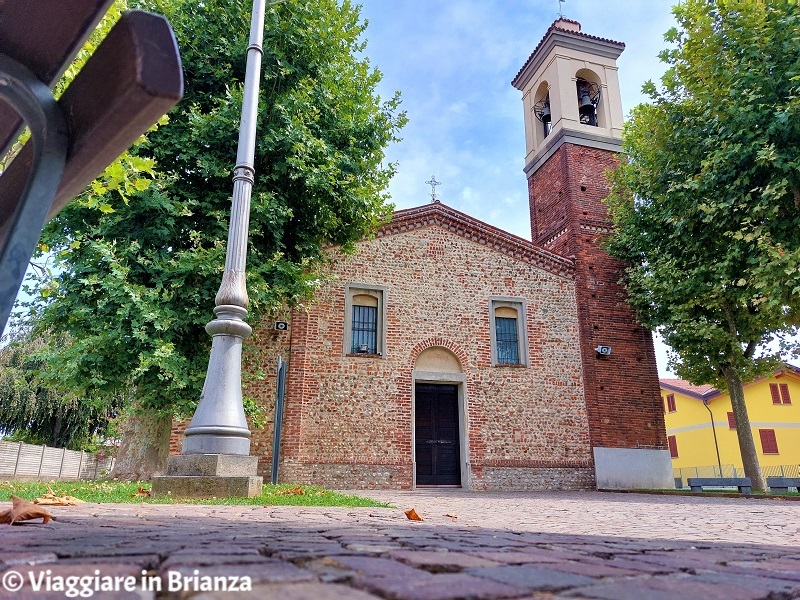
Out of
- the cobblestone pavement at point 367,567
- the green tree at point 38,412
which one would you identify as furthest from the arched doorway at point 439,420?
the green tree at point 38,412

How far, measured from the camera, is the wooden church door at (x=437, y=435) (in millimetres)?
13406

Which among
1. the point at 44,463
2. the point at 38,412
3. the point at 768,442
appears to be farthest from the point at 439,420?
the point at 768,442

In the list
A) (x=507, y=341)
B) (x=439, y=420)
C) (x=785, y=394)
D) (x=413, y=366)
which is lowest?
(x=439, y=420)

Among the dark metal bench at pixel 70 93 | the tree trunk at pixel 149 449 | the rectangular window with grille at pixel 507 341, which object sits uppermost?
the rectangular window with grille at pixel 507 341

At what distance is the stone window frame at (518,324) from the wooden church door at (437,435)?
5.27 feet

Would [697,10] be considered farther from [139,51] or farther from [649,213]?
[139,51]

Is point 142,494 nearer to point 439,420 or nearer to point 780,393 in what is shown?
point 439,420

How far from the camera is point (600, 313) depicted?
593 inches

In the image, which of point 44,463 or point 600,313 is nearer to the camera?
point 600,313

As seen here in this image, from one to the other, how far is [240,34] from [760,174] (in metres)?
10.0

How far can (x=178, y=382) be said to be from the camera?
8.38 m

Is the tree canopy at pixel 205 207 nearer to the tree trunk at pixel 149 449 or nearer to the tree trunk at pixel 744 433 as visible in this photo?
the tree trunk at pixel 149 449

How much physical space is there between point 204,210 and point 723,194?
9.81 metres

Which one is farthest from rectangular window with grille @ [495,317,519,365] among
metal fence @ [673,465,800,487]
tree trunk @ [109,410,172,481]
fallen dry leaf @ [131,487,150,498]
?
metal fence @ [673,465,800,487]
